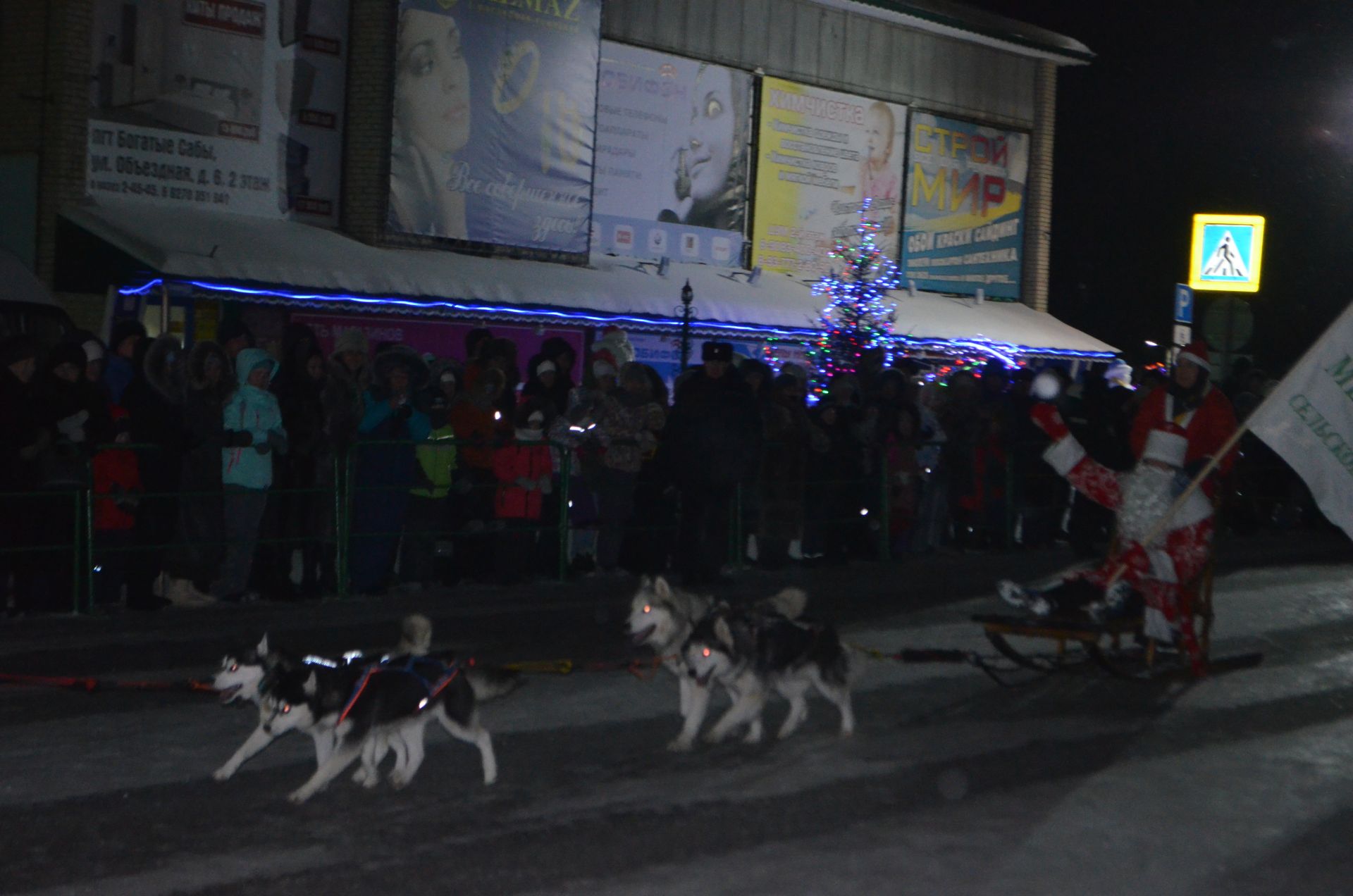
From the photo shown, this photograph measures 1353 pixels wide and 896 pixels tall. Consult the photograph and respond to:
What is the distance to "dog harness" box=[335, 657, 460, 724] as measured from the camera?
667 centimetres

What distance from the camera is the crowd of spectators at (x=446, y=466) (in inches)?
462

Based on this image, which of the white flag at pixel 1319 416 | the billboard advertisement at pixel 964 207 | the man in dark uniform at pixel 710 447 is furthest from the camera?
the billboard advertisement at pixel 964 207

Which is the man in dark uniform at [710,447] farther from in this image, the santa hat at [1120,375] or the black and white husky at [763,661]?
Result: the santa hat at [1120,375]

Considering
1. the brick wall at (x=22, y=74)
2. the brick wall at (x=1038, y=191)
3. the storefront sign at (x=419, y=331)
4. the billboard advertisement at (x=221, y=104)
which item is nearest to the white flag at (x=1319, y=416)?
the storefront sign at (x=419, y=331)

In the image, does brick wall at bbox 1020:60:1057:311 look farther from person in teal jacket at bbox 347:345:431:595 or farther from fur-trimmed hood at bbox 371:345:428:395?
person in teal jacket at bbox 347:345:431:595

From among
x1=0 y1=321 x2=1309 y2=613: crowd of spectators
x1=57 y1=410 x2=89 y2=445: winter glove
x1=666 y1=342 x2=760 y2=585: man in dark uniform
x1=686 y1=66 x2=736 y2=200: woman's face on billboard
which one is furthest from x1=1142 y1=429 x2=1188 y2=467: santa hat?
x1=686 y1=66 x2=736 y2=200: woman's face on billboard

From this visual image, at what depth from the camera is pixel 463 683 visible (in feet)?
22.8

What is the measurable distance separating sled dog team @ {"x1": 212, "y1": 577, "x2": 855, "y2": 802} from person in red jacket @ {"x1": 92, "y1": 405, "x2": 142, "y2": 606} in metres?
4.66

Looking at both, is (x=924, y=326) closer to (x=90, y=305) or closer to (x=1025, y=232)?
(x=1025, y=232)

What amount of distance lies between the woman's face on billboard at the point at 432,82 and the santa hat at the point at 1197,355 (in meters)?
16.4

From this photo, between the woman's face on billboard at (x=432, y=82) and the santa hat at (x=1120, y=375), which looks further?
the woman's face on billboard at (x=432, y=82)

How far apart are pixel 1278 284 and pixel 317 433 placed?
49.9 m

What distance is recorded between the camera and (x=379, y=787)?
278 inches

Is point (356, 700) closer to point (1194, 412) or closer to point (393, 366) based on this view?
point (1194, 412)
